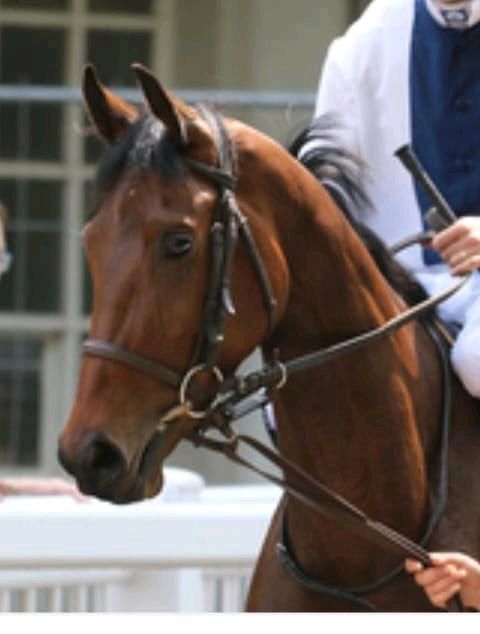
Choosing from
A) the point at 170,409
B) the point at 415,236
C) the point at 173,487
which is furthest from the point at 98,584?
the point at 170,409

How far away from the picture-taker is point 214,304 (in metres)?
3.82

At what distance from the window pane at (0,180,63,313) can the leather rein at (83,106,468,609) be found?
668 centimetres

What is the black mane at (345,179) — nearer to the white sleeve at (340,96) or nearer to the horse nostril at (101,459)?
the white sleeve at (340,96)

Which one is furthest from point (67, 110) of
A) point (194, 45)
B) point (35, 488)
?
point (35, 488)

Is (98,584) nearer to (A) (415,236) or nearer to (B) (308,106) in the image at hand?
(A) (415,236)

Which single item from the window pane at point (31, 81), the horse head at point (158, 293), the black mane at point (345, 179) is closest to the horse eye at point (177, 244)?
the horse head at point (158, 293)

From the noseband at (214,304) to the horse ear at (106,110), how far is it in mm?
172

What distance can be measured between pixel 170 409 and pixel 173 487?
256 cm

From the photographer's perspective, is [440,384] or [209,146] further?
[440,384]

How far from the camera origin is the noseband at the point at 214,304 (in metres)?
3.77

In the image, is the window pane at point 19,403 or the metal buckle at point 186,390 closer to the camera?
the metal buckle at point 186,390

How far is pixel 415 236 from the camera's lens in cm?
455

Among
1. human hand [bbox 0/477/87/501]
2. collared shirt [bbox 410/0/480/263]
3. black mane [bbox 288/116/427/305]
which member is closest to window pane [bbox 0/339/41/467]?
human hand [bbox 0/477/87/501]

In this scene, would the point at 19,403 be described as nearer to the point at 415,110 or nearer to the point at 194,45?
the point at 194,45
